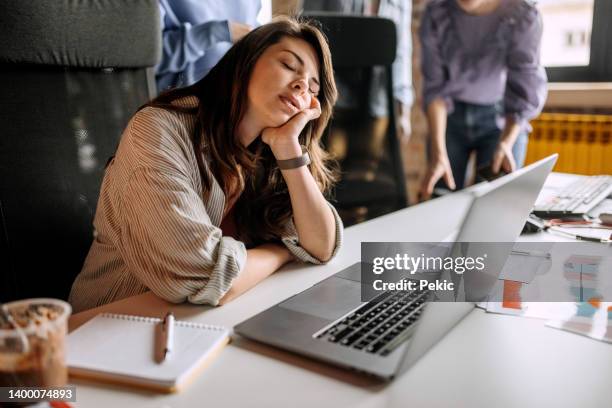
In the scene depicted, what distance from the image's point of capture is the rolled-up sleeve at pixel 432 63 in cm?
241

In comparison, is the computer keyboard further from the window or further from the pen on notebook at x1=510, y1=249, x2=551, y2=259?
the window

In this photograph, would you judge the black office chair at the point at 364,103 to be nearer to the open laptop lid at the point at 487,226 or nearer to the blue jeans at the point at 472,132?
the blue jeans at the point at 472,132

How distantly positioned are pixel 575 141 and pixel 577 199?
1599 mm

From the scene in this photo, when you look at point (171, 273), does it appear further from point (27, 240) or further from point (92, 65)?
point (92, 65)

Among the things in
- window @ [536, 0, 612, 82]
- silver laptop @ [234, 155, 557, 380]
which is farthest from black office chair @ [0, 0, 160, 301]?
window @ [536, 0, 612, 82]

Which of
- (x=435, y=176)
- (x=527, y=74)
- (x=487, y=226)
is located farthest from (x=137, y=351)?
(x=527, y=74)

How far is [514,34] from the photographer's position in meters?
2.22

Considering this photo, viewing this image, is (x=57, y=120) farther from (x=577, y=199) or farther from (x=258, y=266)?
(x=577, y=199)

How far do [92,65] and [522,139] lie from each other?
1710 mm

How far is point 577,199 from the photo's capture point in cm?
143

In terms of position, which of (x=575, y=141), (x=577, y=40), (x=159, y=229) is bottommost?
(x=575, y=141)

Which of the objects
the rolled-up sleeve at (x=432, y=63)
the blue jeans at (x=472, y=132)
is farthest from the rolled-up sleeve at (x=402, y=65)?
the blue jeans at (x=472, y=132)

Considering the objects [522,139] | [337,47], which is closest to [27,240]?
[337,47]

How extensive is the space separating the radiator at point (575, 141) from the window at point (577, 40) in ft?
1.05
